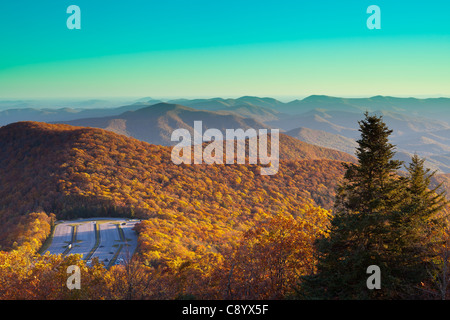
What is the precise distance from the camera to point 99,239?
181ft

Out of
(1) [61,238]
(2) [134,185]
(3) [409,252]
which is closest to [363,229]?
(3) [409,252]

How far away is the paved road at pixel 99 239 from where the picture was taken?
48.6m

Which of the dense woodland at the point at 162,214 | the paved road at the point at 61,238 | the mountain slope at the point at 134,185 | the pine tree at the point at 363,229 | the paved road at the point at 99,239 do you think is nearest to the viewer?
the pine tree at the point at 363,229

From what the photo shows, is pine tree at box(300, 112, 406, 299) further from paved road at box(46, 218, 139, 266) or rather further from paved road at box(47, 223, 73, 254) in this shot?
paved road at box(47, 223, 73, 254)

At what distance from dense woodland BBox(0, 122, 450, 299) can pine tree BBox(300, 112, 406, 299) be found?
0.84 m

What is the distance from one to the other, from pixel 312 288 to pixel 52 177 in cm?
7955

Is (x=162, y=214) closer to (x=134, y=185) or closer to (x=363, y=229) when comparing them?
(x=134, y=185)

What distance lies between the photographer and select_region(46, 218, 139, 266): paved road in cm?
4859

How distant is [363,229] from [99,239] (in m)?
49.5

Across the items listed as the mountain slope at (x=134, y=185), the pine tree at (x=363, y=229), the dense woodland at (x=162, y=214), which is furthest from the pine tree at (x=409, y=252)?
the mountain slope at (x=134, y=185)

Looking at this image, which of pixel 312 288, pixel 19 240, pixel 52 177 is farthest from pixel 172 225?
pixel 312 288

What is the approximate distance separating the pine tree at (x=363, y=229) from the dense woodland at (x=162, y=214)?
0.84 m

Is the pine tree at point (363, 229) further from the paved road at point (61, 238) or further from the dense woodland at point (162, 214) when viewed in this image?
the paved road at point (61, 238)

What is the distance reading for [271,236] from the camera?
24719mm
